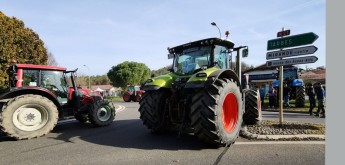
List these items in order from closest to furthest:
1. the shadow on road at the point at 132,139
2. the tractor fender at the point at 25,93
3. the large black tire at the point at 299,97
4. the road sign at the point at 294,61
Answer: the shadow on road at the point at 132,139 < the tractor fender at the point at 25,93 < the road sign at the point at 294,61 < the large black tire at the point at 299,97

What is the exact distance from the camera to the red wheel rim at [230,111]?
5872 millimetres

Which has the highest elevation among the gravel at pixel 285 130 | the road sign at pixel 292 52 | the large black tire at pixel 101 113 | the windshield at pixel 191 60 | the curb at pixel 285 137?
the road sign at pixel 292 52

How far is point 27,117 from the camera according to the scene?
6586mm

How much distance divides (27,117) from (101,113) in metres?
2.52

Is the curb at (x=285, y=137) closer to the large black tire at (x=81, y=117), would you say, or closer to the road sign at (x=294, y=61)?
the road sign at (x=294, y=61)

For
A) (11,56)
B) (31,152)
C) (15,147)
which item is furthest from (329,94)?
(11,56)

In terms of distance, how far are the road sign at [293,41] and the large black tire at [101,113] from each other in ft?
18.6

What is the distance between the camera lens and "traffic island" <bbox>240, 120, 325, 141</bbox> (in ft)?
20.0

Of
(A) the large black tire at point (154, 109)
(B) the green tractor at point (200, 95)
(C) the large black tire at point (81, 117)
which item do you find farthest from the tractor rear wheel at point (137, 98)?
(A) the large black tire at point (154, 109)

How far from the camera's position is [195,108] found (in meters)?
5.14

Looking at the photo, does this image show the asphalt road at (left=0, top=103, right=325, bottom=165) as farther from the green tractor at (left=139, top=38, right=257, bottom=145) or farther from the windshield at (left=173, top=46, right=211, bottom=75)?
the windshield at (left=173, top=46, right=211, bottom=75)

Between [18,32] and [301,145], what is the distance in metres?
20.7

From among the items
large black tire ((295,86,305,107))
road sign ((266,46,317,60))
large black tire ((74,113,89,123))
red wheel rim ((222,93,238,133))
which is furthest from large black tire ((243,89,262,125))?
large black tire ((295,86,305,107))

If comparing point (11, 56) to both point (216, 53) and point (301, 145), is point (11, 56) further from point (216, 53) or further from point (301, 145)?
point (301, 145)
